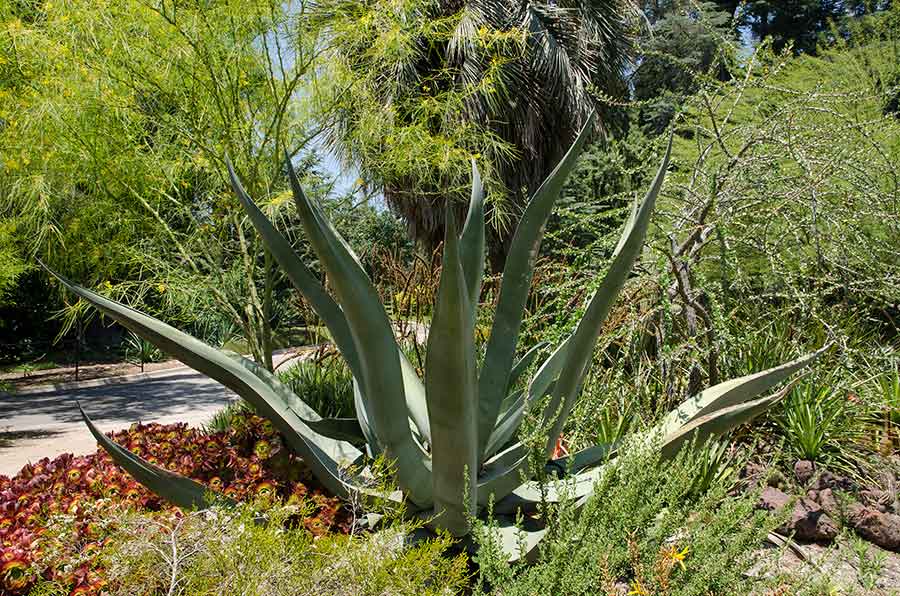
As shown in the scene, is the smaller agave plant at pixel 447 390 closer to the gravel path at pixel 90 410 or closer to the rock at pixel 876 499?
the rock at pixel 876 499

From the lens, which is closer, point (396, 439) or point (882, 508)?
point (396, 439)

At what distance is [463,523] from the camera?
1.93 metres

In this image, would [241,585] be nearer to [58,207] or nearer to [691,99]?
[691,99]

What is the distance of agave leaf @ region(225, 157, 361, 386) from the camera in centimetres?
201

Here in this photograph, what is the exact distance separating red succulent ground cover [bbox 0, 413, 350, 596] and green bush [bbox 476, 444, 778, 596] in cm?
67

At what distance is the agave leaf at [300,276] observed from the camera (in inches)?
79.3

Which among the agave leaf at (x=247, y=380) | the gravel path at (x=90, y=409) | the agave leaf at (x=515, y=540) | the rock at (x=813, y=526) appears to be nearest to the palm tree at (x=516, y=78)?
the gravel path at (x=90, y=409)

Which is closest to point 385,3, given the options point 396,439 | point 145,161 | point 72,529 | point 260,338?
point 145,161

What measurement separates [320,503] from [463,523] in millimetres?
559

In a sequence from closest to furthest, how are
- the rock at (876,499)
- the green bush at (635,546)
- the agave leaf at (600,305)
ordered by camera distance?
the green bush at (635,546)
the agave leaf at (600,305)
the rock at (876,499)

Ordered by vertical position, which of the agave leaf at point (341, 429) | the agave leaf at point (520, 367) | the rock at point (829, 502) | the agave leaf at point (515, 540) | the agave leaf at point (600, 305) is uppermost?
the agave leaf at point (600, 305)

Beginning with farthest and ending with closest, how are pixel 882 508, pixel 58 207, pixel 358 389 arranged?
pixel 58 207, pixel 882 508, pixel 358 389

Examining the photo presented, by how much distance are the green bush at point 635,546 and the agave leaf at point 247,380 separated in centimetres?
62

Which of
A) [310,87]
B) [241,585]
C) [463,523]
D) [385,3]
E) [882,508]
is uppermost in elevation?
[385,3]
